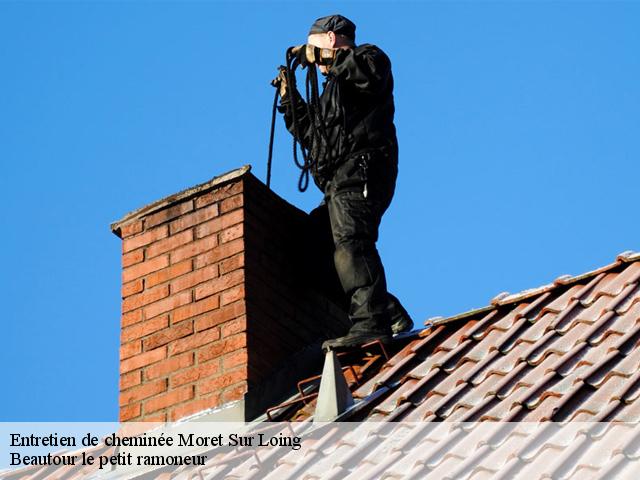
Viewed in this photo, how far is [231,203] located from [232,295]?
0.61 metres

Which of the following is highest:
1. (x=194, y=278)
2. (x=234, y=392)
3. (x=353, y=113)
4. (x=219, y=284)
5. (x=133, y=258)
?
(x=353, y=113)

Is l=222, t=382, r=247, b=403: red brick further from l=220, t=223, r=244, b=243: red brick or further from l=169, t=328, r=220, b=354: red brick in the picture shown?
l=220, t=223, r=244, b=243: red brick

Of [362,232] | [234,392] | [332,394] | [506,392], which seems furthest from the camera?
[362,232]

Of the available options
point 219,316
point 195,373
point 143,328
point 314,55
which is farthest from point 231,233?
point 314,55

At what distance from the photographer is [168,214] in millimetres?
9266

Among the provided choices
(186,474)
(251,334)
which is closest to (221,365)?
(251,334)

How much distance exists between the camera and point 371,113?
908 centimetres

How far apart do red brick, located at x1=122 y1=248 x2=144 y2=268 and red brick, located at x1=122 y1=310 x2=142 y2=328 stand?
34 centimetres

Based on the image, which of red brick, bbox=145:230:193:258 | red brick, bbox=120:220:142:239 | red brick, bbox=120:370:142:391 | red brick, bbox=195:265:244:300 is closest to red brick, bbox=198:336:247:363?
red brick, bbox=195:265:244:300

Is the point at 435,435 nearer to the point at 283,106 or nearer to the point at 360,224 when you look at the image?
the point at 360,224

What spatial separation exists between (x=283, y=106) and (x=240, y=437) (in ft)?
7.93

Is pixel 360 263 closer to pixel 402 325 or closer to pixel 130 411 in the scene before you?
pixel 402 325

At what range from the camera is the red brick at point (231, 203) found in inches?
352

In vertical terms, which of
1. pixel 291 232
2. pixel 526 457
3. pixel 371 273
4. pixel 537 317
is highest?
pixel 291 232
